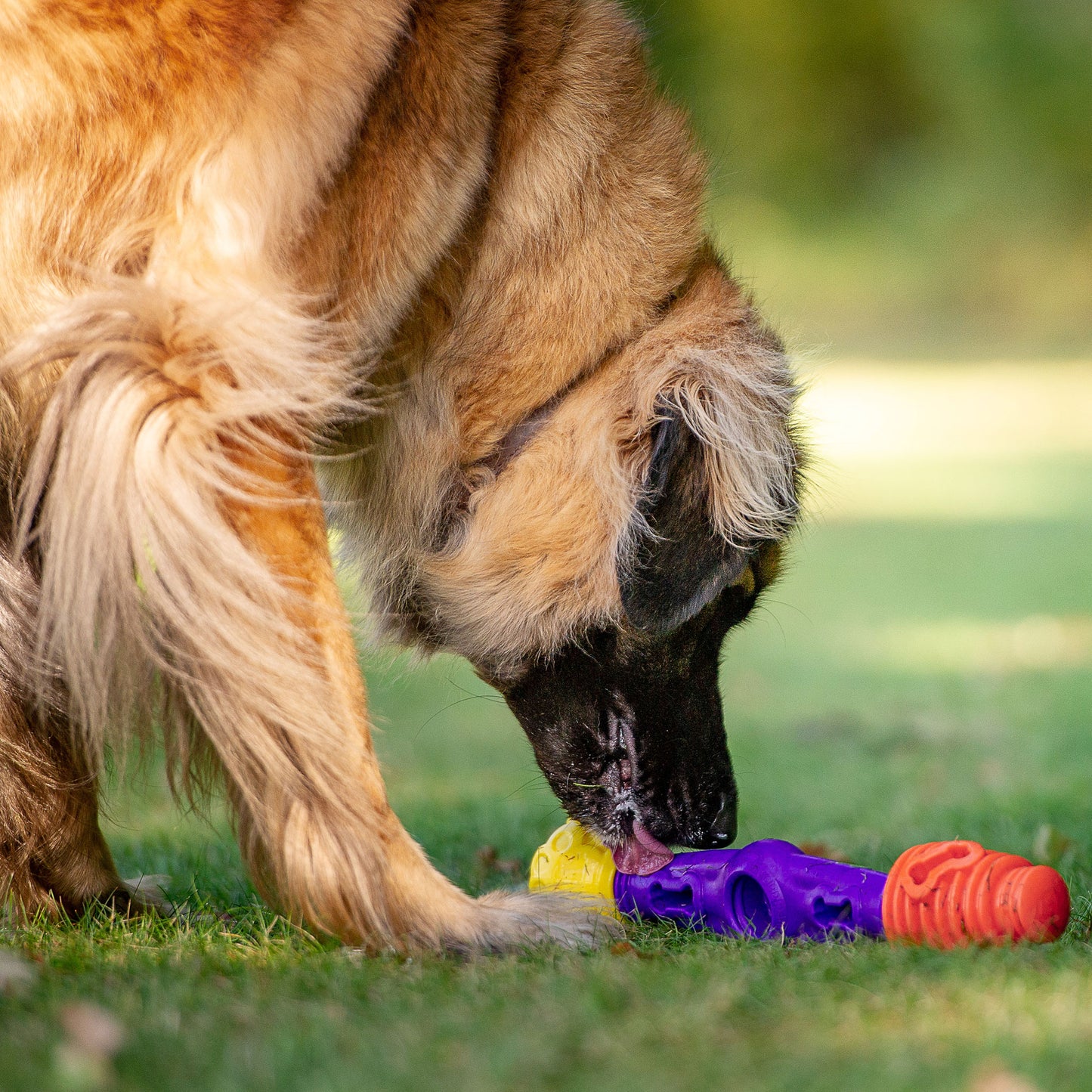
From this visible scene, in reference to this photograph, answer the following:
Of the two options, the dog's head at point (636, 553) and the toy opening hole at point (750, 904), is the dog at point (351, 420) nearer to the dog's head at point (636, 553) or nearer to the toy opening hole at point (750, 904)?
the dog's head at point (636, 553)

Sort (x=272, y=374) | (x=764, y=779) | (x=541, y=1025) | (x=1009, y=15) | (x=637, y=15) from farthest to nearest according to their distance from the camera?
(x=1009, y=15)
(x=764, y=779)
(x=637, y=15)
(x=272, y=374)
(x=541, y=1025)

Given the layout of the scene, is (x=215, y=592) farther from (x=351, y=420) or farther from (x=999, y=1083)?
(x=999, y=1083)

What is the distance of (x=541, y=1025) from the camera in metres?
1.77

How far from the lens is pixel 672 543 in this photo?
2.86 meters

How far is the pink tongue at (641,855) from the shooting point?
279 cm

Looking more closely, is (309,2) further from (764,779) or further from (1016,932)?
(764,779)

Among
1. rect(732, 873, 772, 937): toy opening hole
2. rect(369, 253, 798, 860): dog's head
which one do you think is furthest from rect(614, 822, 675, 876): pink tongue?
rect(732, 873, 772, 937): toy opening hole

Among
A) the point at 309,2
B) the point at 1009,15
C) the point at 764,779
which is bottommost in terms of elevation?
the point at 764,779

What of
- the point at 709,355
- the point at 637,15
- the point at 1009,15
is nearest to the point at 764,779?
the point at 709,355

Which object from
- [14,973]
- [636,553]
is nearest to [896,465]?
[636,553]

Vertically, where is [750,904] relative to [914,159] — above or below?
below

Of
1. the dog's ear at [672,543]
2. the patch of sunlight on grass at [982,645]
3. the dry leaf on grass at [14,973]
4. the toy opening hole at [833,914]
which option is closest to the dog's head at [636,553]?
the dog's ear at [672,543]

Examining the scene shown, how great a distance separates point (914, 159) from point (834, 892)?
83.7 ft

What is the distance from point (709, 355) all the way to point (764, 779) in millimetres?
2303
